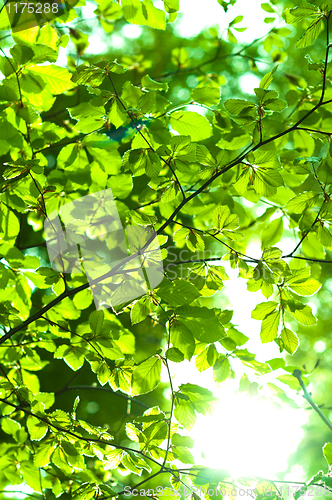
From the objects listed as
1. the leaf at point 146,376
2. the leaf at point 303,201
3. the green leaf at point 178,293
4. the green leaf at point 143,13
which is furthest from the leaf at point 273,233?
the green leaf at point 143,13

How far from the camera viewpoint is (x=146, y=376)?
1.01 meters

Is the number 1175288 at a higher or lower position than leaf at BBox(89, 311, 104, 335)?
higher

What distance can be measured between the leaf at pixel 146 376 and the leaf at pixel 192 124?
2.97ft

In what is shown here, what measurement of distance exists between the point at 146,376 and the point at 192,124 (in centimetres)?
100

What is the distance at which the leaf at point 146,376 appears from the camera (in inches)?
39.1

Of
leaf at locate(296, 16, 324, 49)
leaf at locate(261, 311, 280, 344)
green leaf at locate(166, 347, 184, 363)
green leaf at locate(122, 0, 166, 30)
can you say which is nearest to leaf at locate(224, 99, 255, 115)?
leaf at locate(296, 16, 324, 49)

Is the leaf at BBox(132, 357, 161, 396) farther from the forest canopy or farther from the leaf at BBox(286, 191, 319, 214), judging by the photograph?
the leaf at BBox(286, 191, 319, 214)

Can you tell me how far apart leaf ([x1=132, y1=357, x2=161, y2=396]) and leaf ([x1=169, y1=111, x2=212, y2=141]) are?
0.91m

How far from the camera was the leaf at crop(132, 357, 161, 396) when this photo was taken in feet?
3.26

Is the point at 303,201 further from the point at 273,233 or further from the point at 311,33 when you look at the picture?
the point at 311,33

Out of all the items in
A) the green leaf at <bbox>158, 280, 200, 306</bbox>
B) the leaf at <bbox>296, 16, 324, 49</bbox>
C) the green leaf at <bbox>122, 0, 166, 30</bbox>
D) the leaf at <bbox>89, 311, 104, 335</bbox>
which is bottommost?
the leaf at <bbox>89, 311, 104, 335</bbox>

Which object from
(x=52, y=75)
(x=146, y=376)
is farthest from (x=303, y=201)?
(x=52, y=75)

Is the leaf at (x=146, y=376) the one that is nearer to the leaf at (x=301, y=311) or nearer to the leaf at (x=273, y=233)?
the leaf at (x=301, y=311)

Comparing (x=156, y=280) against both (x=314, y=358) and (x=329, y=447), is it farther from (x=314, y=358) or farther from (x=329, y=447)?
(x=314, y=358)
